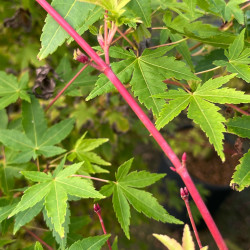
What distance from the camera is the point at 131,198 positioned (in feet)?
2.63

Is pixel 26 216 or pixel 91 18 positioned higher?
pixel 91 18

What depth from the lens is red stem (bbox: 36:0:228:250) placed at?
1.55 feet

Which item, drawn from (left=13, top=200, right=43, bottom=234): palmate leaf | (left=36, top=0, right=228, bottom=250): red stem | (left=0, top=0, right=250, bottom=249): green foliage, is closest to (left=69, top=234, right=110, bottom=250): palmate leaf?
(left=0, top=0, right=250, bottom=249): green foliage

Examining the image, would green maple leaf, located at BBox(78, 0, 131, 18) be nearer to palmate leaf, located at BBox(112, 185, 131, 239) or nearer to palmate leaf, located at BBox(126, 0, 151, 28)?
palmate leaf, located at BBox(126, 0, 151, 28)

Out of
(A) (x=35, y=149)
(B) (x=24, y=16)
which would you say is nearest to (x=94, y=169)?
(A) (x=35, y=149)

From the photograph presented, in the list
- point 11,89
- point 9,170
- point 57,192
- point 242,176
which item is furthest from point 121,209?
point 11,89

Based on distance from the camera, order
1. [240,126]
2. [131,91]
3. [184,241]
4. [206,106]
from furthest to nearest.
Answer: [131,91] → [240,126] → [206,106] → [184,241]

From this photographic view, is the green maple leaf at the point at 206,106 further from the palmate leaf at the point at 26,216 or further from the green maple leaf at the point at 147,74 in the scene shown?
the palmate leaf at the point at 26,216

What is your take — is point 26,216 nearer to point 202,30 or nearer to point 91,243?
point 91,243

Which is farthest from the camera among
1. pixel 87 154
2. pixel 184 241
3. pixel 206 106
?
pixel 87 154

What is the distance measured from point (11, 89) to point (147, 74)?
49 centimetres

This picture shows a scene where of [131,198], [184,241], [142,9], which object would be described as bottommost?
[131,198]

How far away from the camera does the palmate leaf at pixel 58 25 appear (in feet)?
2.14

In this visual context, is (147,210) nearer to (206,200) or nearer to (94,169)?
(94,169)
